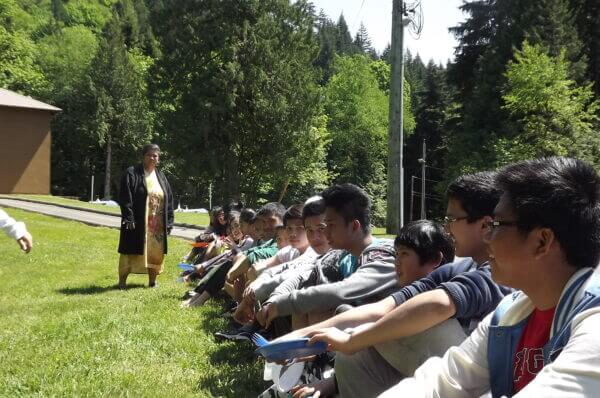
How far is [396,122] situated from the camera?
A: 13.2 meters

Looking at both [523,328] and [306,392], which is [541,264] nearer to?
[523,328]

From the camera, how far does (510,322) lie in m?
1.92

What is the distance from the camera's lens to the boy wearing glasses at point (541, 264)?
1.63 meters

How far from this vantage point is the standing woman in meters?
8.58

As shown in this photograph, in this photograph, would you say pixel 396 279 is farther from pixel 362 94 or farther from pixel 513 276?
pixel 362 94

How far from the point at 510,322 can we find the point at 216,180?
1219 inches

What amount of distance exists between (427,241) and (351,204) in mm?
729

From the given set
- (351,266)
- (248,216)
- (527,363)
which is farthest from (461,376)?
(248,216)

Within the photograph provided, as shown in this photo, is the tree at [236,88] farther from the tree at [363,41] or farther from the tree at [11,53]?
the tree at [363,41]

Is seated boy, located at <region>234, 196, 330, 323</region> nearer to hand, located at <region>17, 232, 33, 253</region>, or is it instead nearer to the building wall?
hand, located at <region>17, 232, 33, 253</region>

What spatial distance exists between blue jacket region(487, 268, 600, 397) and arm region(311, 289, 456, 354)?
438mm

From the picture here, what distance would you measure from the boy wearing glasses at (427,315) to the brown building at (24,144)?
126 feet

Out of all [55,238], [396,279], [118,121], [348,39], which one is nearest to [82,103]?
[118,121]

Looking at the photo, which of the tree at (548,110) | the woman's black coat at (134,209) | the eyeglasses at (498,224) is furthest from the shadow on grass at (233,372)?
the tree at (548,110)
